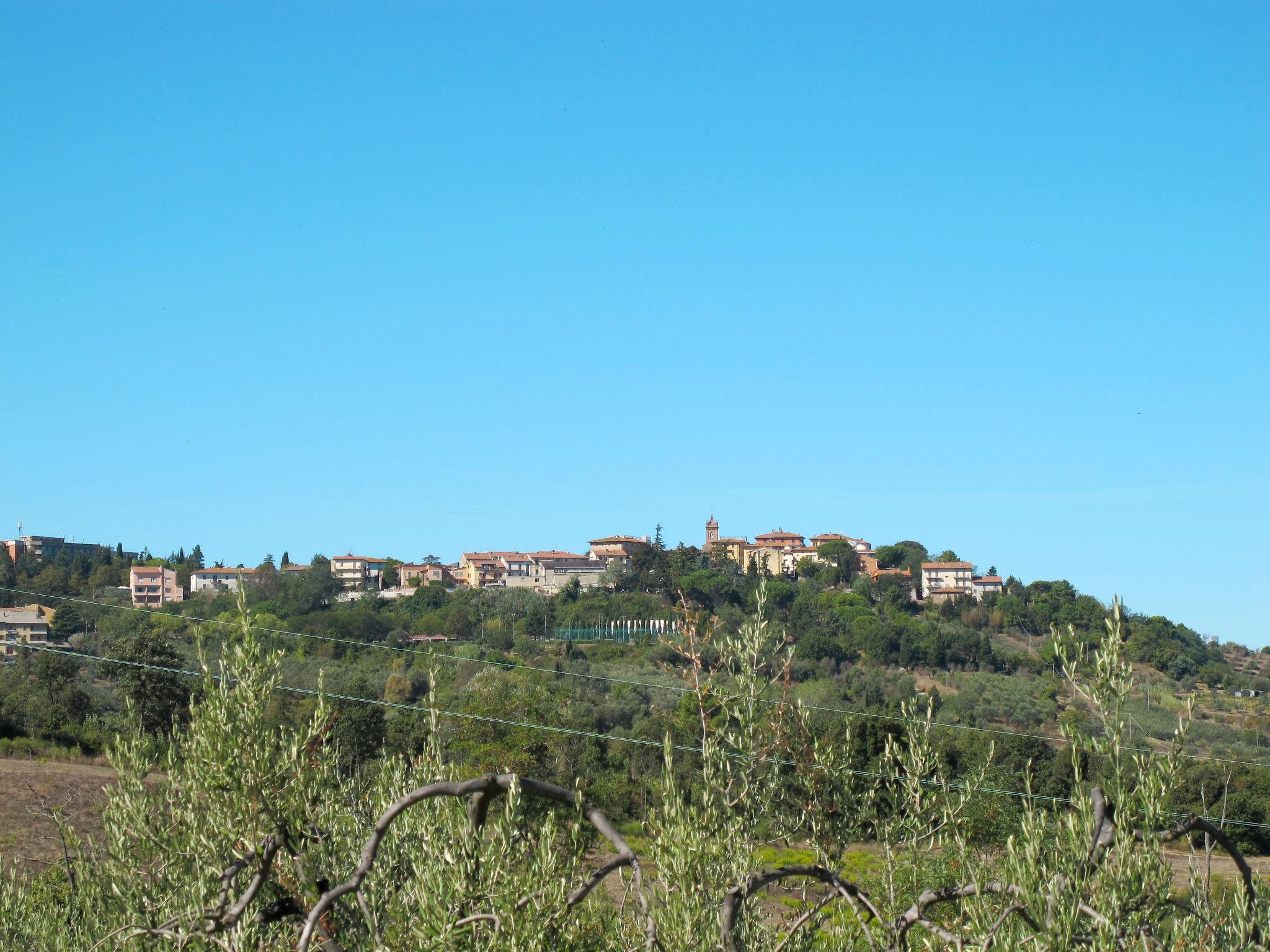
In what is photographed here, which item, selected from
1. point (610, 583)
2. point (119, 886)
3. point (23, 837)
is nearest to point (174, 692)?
point (23, 837)

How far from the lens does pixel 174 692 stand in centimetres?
3806

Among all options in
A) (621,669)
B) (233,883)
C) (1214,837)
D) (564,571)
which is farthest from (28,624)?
(1214,837)

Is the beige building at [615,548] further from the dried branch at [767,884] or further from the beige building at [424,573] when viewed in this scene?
the dried branch at [767,884]

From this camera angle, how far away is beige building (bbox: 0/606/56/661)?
66.6 meters

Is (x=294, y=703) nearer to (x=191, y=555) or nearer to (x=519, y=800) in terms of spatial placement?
(x=519, y=800)

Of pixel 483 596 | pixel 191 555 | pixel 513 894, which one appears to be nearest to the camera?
pixel 513 894

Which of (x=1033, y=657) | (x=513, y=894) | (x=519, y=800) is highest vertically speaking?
(x=519, y=800)

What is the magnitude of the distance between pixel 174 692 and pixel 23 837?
13398 millimetres

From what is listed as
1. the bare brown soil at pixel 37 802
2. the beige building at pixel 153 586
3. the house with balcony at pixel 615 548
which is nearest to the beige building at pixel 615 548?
the house with balcony at pixel 615 548

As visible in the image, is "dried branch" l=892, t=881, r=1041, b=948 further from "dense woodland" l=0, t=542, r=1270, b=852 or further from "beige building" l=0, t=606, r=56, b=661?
"beige building" l=0, t=606, r=56, b=661

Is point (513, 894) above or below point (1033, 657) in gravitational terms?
above

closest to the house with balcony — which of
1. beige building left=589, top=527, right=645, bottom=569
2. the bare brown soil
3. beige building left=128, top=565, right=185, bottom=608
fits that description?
beige building left=589, top=527, right=645, bottom=569

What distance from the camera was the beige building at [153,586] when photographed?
108 metres

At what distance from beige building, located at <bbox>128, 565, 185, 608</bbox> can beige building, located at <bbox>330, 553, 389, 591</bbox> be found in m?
18.2
